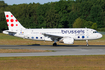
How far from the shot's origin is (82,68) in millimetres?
16234

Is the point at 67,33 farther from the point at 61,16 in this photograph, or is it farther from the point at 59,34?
the point at 61,16

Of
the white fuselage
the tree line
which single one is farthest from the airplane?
the tree line

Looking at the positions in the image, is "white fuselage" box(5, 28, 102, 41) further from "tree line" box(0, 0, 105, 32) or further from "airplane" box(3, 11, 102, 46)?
"tree line" box(0, 0, 105, 32)

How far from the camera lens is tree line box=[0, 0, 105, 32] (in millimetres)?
104688

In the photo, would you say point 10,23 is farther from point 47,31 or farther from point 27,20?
point 27,20

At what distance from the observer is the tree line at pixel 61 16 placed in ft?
343

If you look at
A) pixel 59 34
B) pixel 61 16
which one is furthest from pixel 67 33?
pixel 61 16

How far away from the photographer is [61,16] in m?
109

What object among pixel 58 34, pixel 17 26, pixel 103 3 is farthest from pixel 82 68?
pixel 103 3

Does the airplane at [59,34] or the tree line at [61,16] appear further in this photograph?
the tree line at [61,16]

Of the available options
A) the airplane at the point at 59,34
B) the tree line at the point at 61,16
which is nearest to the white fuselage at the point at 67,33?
the airplane at the point at 59,34

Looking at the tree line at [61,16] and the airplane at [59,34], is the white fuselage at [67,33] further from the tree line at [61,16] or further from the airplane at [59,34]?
the tree line at [61,16]

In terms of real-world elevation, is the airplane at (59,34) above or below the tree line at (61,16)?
below

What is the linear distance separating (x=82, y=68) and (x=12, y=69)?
584 centimetres
